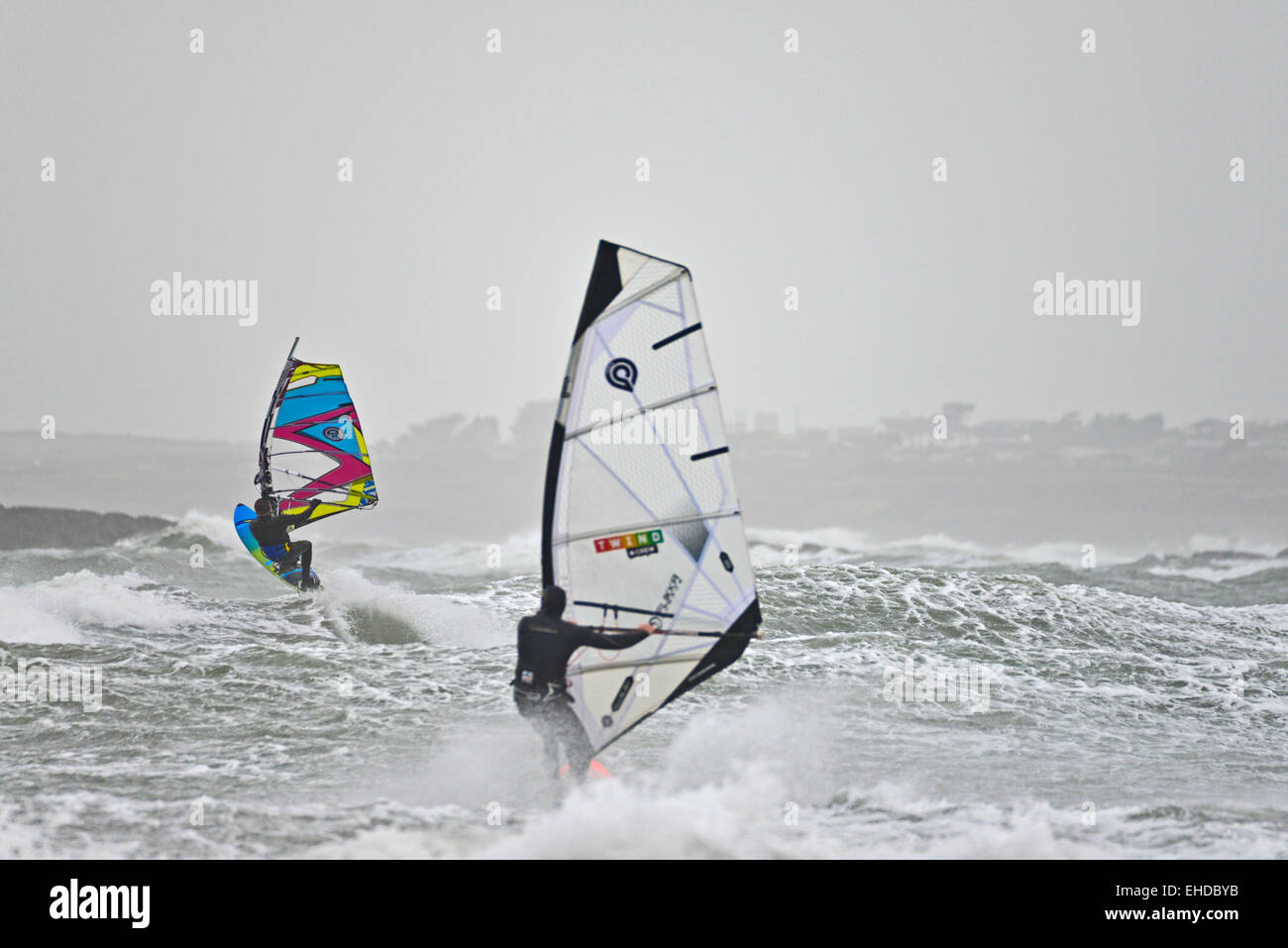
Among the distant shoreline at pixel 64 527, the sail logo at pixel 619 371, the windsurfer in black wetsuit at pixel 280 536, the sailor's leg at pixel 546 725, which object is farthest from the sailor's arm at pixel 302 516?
the distant shoreline at pixel 64 527

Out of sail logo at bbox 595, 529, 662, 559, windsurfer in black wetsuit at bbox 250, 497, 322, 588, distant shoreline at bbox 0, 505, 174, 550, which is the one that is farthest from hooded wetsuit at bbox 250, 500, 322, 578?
distant shoreline at bbox 0, 505, 174, 550

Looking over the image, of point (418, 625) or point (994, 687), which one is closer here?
point (994, 687)

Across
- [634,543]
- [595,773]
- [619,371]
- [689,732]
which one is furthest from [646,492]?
[689,732]

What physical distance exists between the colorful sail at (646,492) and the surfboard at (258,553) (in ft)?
24.0

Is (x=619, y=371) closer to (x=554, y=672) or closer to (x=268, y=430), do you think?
(x=554, y=672)

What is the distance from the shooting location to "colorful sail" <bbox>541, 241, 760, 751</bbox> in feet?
18.0

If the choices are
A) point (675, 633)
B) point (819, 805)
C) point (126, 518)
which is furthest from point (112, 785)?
point (126, 518)

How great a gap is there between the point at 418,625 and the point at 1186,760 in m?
7.11

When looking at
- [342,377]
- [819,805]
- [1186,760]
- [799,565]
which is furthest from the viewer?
[799,565]

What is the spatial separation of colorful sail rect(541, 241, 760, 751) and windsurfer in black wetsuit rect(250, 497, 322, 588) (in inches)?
283

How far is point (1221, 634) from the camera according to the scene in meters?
11.5

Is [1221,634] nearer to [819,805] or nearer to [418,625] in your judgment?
[819,805]

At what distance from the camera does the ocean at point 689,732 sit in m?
5.42

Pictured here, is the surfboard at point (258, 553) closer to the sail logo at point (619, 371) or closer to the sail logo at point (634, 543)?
the sail logo at point (634, 543)
